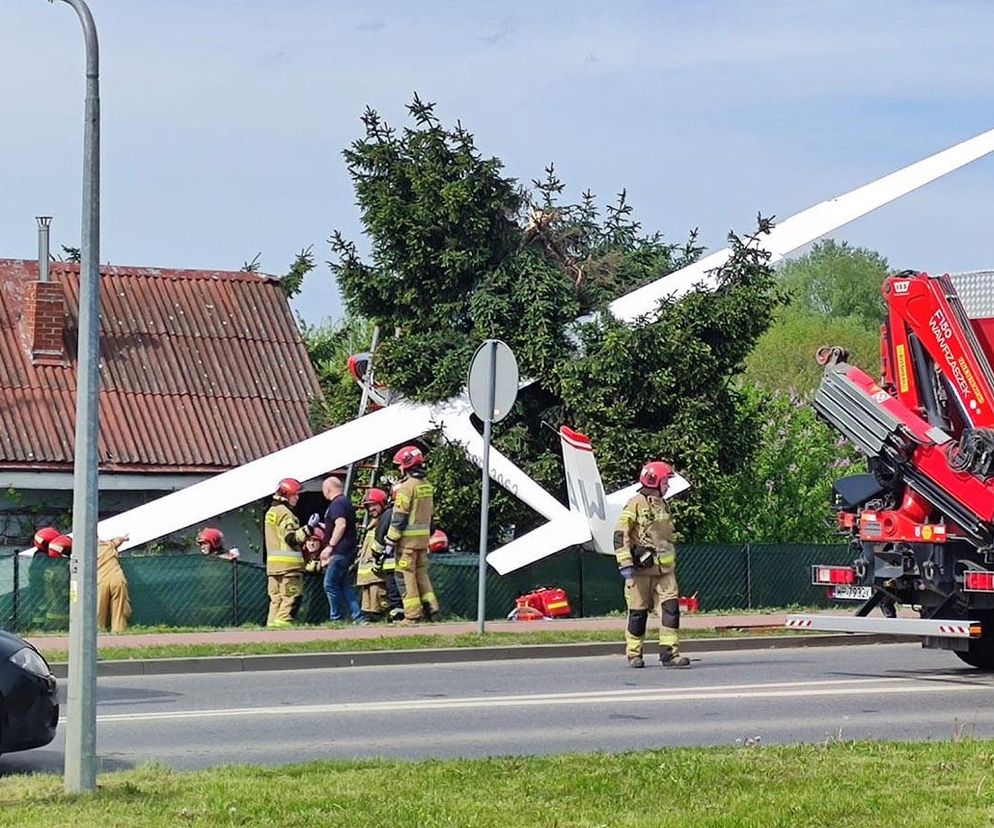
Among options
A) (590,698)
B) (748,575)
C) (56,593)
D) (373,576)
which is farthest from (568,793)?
(748,575)

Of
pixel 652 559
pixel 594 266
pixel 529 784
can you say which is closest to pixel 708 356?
pixel 594 266

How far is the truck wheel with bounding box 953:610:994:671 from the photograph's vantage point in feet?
51.4

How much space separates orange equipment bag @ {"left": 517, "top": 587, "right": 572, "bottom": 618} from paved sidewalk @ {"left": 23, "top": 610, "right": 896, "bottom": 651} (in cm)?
26

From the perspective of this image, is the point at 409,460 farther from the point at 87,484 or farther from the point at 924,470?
the point at 87,484

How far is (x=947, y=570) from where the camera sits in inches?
592

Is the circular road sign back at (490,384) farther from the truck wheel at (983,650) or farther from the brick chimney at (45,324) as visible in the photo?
the brick chimney at (45,324)

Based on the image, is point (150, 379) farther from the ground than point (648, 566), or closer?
farther from the ground

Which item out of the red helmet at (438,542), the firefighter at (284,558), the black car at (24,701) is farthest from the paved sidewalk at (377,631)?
the black car at (24,701)

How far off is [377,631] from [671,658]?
12.4 ft

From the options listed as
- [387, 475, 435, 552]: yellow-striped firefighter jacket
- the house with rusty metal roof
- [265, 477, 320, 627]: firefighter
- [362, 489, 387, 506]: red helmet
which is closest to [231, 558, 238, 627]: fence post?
[265, 477, 320, 627]: firefighter

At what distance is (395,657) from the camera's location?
17.1 meters

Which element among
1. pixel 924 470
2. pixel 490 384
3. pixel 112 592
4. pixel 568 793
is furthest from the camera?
pixel 112 592

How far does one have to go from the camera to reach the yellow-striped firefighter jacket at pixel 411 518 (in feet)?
63.9

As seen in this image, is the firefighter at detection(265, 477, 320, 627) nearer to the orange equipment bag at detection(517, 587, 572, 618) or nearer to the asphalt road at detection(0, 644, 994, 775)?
the orange equipment bag at detection(517, 587, 572, 618)
